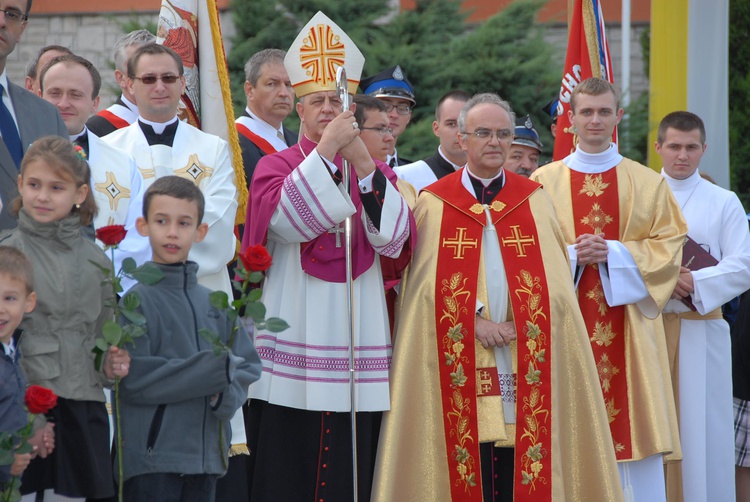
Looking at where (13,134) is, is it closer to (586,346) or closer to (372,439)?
(372,439)

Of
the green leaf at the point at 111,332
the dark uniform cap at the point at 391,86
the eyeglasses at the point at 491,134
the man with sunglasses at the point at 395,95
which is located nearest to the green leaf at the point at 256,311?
the green leaf at the point at 111,332

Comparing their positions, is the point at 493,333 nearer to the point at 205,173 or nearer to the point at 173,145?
the point at 205,173

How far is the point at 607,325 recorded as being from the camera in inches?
243

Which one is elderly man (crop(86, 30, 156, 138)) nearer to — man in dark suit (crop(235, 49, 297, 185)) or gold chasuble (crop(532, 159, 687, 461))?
man in dark suit (crop(235, 49, 297, 185))

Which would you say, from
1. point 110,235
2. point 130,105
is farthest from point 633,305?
point 110,235

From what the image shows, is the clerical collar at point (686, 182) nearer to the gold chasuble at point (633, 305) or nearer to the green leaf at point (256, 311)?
the gold chasuble at point (633, 305)

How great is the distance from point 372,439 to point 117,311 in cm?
197

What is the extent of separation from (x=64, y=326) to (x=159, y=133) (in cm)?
188

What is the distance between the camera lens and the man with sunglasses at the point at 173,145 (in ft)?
17.4

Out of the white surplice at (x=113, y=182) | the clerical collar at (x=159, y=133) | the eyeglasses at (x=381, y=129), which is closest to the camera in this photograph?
the white surplice at (x=113, y=182)

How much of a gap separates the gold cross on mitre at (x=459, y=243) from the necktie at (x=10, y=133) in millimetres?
2139

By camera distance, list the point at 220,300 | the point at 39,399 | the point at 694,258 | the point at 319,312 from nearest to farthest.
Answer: the point at 39,399
the point at 220,300
the point at 319,312
the point at 694,258

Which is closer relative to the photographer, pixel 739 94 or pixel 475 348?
pixel 475 348

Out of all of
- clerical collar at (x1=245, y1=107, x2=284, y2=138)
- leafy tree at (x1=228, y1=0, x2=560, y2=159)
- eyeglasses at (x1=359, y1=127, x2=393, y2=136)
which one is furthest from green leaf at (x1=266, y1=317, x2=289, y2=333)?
leafy tree at (x1=228, y1=0, x2=560, y2=159)
